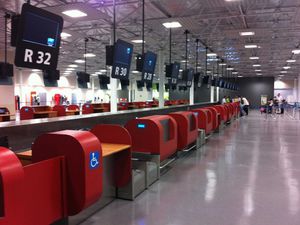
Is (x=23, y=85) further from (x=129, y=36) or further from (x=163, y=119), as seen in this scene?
(x=163, y=119)

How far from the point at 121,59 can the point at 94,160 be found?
3764mm

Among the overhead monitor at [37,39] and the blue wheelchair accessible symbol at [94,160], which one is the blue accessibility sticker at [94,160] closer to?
the blue wheelchair accessible symbol at [94,160]

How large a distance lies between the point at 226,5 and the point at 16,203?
27.5ft

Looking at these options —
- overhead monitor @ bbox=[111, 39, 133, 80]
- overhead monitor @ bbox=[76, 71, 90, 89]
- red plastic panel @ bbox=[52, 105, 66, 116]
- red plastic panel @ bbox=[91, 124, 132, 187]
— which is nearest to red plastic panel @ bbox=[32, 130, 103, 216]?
red plastic panel @ bbox=[91, 124, 132, 187]

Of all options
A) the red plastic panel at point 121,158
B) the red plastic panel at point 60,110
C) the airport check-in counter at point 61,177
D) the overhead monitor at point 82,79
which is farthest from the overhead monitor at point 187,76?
the airport check-in counter at point 61,177

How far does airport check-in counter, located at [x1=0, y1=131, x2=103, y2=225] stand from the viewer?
98.5 inches

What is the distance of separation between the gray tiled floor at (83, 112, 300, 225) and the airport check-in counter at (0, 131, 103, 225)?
561 mm

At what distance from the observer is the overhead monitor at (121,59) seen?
6.20 m

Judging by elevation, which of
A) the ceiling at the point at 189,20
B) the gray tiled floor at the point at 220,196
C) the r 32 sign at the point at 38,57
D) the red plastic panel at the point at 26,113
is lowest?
the gray tiled floor at the point at 220,196

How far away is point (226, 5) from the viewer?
8766 millimetres

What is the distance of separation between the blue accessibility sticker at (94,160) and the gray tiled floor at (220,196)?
74 centimetres

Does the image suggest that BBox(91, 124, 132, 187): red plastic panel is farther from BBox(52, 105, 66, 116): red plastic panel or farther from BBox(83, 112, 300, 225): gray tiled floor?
BBox(52, 105, 66, 116): red plastic panel

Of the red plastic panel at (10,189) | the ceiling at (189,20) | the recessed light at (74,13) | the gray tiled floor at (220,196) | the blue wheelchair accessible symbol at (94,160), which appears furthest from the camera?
the ceiling at (189,20)

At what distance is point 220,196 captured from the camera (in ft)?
13.6
